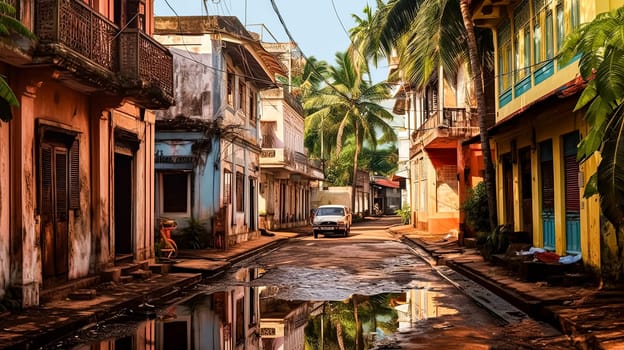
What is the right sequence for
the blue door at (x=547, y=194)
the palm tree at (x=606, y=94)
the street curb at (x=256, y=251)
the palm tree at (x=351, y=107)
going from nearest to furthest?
the palm tree at (x=606, y=94)
the blue door at (x=547, y=194)
the street curb at (x=256, y=251)
the palm tree at (x=351, y=107)

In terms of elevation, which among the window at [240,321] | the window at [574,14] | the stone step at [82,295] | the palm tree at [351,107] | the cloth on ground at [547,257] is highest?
the palm tree at [351,107]

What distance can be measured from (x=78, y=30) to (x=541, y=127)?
34.6 feet

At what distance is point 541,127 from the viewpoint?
53.8 feet

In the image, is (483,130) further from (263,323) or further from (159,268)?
(263,323)

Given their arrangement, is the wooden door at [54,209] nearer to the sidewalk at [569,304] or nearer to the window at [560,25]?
the sidewalk at [569,304]

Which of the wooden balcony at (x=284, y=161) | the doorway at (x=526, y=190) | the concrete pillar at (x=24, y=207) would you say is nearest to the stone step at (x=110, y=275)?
the concrete pillar at (x=24, y=207)

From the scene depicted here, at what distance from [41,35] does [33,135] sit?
170 centimetres

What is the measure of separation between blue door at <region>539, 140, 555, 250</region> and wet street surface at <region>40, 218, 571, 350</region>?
2500mm

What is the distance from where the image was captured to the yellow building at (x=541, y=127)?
13.3 metres

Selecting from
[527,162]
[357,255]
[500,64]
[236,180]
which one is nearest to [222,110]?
[236,180]

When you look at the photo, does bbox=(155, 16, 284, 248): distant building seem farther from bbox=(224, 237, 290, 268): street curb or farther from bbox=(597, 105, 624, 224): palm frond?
bbox=(597, 105, 624, 224): palm frond

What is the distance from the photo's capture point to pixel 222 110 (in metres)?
25.7

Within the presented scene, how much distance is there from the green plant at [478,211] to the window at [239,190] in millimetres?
10333

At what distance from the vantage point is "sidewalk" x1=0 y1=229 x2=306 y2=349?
8.99m
